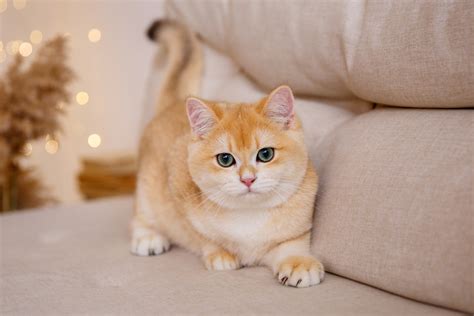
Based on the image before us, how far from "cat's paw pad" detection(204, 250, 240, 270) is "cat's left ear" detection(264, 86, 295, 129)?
380 millimetres

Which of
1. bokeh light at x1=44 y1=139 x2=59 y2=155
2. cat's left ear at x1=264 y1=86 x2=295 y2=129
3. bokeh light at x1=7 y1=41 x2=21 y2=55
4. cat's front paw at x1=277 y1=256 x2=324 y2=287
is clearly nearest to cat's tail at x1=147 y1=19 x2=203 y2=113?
cat's left ear at x1=264 y1=86 x2=295 y2=129

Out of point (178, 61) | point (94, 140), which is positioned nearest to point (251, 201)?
point (178, 61)

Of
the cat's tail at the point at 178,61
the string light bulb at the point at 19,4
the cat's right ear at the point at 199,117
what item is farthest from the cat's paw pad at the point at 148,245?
the string light bulb at the point at 19,4

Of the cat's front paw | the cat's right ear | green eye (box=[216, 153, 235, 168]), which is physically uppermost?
the cat's right ear

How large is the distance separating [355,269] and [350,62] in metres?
0.57

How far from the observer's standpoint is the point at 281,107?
4.55 feet

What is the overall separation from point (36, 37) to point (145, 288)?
248 cm

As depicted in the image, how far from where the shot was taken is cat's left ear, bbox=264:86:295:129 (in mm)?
1355

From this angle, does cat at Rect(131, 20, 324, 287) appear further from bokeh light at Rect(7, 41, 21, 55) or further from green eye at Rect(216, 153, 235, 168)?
bokeh light at Rect(7, 41, 21, 55)

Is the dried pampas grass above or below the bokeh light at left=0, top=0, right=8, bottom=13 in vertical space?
below

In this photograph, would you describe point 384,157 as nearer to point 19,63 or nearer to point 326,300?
point 326,300

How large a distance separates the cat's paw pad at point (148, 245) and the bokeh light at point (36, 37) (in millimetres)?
2097

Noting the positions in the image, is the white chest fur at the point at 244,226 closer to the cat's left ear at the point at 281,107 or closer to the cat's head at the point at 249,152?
the cat's head at the point at 249,152

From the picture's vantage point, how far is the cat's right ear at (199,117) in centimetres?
140
